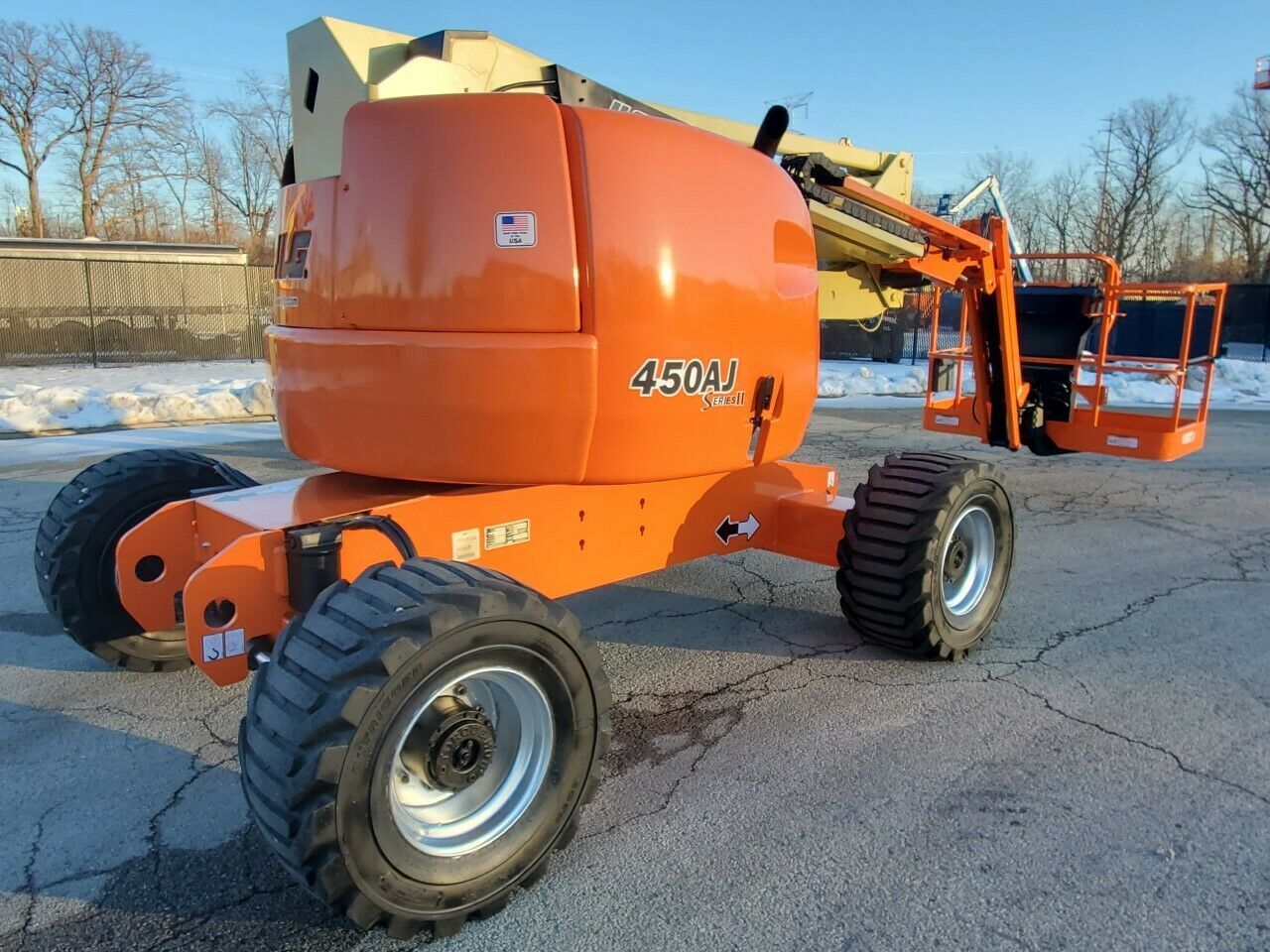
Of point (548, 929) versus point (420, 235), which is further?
point (420, 235)

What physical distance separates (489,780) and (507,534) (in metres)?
1.09

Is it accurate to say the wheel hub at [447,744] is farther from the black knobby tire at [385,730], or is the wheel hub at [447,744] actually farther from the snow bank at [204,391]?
the snow bank at [204,391]

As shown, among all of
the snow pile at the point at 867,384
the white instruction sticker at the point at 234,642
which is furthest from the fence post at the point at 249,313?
the white instruction sticker at the point at 234,642

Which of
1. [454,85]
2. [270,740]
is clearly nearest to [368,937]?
[270,740]

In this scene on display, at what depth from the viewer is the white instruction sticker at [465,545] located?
11.8 ft

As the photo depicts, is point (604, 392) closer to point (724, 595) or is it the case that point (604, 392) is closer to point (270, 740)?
point (270, 740)

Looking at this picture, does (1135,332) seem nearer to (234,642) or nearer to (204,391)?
(204,391)

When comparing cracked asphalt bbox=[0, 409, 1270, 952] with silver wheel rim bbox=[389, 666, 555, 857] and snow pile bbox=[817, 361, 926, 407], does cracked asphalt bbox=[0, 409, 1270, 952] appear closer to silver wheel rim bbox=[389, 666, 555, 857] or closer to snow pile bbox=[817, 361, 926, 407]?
silver wheel rim bbox=[389, 666, 555, 857]

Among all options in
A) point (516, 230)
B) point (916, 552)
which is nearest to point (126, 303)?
point (516, 230)

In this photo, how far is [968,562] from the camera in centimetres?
497

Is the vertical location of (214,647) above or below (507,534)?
below

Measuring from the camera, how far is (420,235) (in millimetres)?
3094

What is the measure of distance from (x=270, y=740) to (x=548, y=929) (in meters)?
0.98

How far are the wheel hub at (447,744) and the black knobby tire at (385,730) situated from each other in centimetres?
18
